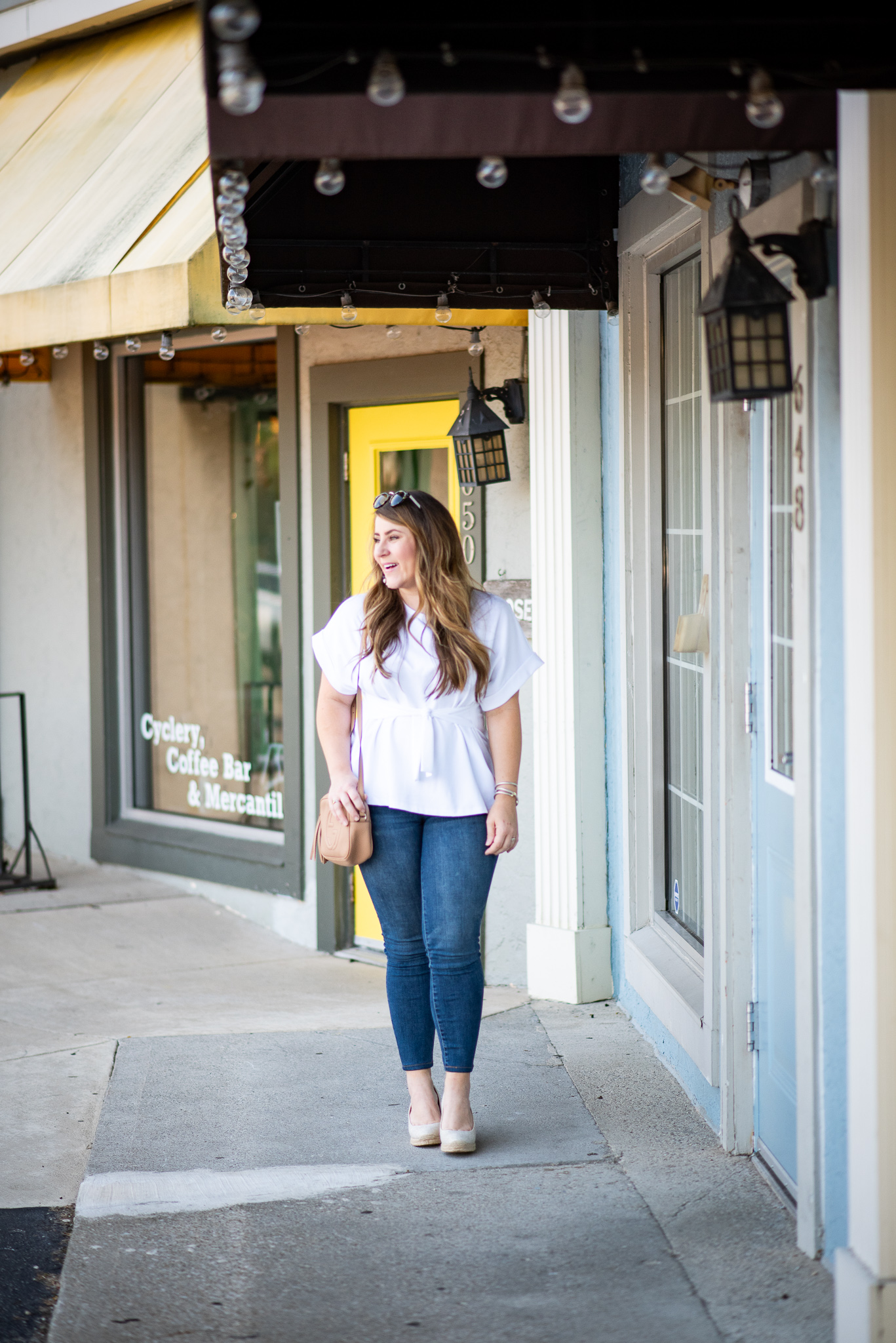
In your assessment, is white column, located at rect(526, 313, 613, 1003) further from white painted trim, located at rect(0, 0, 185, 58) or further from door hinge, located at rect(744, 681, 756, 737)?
white painted trim, located at rect(0, 0, 185, 58)

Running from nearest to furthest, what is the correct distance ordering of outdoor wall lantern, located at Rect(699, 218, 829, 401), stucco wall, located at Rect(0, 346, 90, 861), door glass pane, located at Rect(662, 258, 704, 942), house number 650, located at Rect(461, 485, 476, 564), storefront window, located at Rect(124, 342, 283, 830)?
outdoor wall lantern, located at Rect(699, 218, 829, 401) → door glass pane, located at Rect(662, 258, 704, 942) → house number 650, located at Rect(461, 485, 476, 564) → storefront window, located at Rect(124, 342, 283, 830) → stucco wall, located at Rect(0, 346, 90, 861)

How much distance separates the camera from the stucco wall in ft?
25.9

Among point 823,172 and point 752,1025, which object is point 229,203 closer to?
point 823,172

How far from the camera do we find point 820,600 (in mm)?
2979

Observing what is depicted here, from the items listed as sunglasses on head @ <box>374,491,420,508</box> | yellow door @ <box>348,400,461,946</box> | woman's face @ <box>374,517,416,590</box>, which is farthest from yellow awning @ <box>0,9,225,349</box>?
woman's face @ <box>374,517,416,590</box>

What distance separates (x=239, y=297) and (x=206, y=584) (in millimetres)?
2998

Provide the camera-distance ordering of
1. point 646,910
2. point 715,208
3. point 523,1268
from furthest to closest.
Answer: point 646,910 → point 715,208 → point 523,1268

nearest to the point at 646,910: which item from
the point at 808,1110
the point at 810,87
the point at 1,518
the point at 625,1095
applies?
the point at 625,1095

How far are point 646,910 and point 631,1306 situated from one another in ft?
A: 6.77

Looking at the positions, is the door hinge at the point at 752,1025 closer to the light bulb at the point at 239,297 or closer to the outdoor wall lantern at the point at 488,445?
the outdoor wall lantern at the point at 488,445

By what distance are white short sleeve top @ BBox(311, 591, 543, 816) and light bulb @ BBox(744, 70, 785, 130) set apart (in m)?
1.65

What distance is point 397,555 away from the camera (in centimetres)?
390

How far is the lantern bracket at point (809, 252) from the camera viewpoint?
2.95m

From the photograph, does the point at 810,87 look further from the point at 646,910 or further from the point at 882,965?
the point at 646,910
